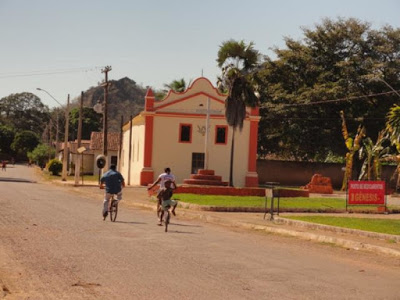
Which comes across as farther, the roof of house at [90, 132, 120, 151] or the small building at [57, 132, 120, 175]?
the roof of house at [90, 132, 120, 151]

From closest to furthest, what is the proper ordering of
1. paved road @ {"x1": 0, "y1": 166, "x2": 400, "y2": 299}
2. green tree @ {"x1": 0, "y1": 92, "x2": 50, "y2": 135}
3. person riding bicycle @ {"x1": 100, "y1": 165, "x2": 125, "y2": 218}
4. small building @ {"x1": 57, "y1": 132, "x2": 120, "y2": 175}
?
paved road @ {"x1": 0, "y1": 166, "x2": 400, "y2": 299}, person riding bicycle @ {"x1": 100, "y1": 165, "x2": 125, "y2": 218}, small building @ {"x1": 57, "y1": 132, "x2": 120, "y2": 175}, green tree @ {"x1": 0, "y1": 92, "x2": 50, "y2": 135}

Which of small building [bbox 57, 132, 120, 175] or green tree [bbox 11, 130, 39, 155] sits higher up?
green tree [bbox 11, 130, 39, 155]

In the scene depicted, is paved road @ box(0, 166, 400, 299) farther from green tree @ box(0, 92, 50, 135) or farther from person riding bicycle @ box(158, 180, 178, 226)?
green tree @ box(0, 92, 50, 135)

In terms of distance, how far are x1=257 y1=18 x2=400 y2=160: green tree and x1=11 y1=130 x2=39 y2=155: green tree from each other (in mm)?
74997

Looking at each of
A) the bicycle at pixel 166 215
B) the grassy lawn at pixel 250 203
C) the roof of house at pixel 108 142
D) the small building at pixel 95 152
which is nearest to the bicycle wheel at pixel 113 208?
the bicycle at pixel 166 215

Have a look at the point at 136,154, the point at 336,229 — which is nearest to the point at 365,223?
the point at 336,229

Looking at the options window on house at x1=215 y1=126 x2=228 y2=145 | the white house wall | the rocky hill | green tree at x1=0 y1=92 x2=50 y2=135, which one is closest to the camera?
window on house at x1=215 y1=126 x2=228 y2=145

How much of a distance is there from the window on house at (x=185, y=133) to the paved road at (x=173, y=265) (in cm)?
3360

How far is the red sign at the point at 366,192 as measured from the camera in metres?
29.6

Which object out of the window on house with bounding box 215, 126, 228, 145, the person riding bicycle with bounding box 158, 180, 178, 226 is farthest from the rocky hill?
the person riding bicycle with bounding box 158, 180, 178, 226

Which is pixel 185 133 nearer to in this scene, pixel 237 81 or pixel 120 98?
pixel 237 81

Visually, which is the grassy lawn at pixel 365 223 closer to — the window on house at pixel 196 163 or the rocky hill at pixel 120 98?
the window on house at pixel 196 163

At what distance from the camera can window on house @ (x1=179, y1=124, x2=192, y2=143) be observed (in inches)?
2111

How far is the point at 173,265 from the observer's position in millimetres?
12398
